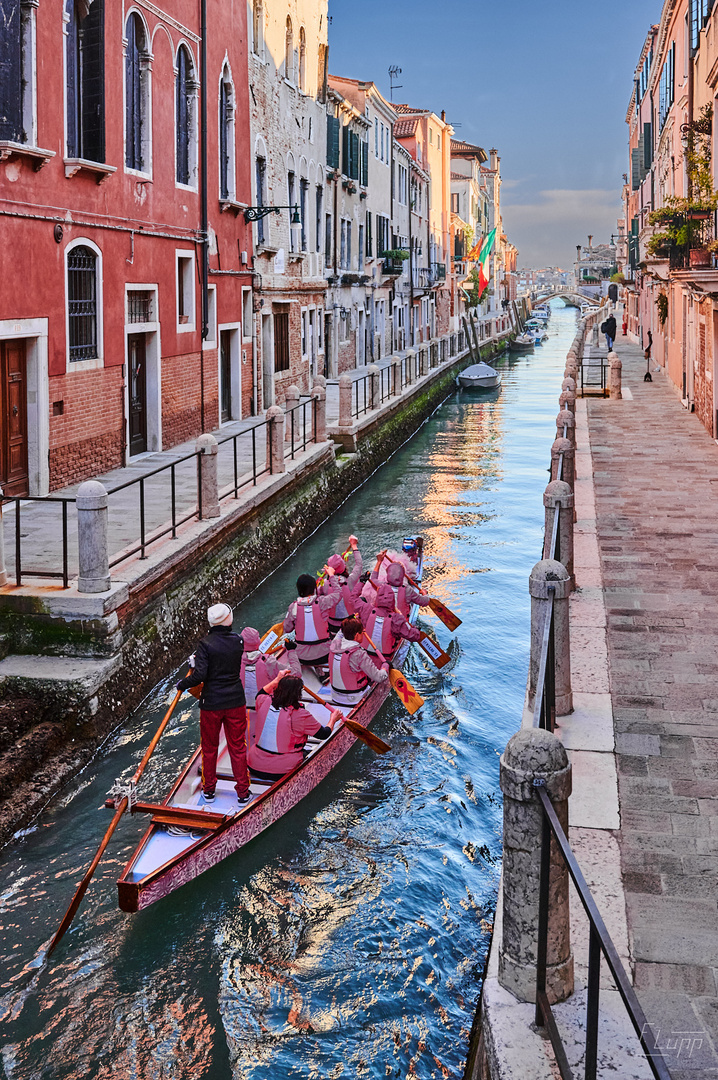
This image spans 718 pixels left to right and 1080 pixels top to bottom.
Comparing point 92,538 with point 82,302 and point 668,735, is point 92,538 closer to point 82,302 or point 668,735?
point 668,735

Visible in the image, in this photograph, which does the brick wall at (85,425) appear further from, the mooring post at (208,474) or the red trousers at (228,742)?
the red trousers at (228,742)

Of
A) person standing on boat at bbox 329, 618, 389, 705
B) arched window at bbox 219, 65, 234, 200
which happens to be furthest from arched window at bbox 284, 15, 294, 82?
person standing on boat at bbox 329, 618, 389, 705

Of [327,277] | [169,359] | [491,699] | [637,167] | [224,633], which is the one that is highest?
[637,167]

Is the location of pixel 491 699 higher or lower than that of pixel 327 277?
lower

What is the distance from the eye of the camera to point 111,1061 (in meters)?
5.73

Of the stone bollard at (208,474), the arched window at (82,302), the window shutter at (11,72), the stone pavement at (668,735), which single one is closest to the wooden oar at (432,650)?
the stone pavement at (668,735)

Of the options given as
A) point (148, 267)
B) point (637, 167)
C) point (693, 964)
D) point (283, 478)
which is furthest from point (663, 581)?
point (637, 167)

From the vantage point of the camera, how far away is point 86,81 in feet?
47.4

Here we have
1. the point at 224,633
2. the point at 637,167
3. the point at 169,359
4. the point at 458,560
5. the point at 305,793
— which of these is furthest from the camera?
the point at 637,167

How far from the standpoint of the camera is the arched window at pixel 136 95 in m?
16.0

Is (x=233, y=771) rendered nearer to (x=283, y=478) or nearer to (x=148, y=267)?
(x=283, y=478)

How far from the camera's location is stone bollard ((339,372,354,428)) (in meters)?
21.6

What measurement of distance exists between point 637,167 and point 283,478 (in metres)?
37.3

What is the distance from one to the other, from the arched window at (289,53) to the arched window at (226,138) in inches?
190
